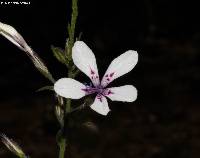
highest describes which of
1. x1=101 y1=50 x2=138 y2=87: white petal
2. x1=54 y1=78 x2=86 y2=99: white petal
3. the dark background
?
the dark background

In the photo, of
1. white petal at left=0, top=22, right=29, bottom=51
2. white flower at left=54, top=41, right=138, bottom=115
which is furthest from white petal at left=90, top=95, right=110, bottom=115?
white petal at left=0, top=22, right=29, bottom=51

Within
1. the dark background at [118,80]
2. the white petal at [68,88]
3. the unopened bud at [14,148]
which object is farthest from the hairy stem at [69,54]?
the dark background at [118,80]

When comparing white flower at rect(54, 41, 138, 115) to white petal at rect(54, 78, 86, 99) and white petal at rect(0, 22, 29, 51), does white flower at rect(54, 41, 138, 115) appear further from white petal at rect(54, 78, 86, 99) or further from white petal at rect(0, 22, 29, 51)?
white petal at rect(0, 22, 29, 51)

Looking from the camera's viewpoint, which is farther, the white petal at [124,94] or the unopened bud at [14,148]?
the unopened bud at [14,148]

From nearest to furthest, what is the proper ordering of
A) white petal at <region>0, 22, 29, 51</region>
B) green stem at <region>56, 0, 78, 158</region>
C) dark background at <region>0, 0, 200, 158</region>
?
green stem at <region>56, 0, 78, 158</region> → white petal at <region>0, 22, 29, 51</region> → dark background at <region>0, 0, 200, 158</region>

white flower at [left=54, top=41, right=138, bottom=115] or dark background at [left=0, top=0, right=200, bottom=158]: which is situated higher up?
dark background at [left=0, top=0, right=200, bottom=158]

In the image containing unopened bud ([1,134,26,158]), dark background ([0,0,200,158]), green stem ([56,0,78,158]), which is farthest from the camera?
dark background ([0,0,200,158])

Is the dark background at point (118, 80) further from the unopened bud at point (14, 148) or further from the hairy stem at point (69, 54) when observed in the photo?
the hairy stem at point (69, 54)
